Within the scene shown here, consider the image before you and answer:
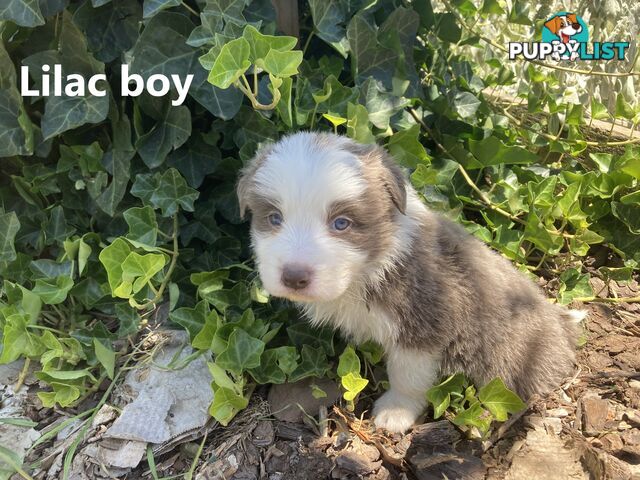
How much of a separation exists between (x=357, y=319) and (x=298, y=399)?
0.52m

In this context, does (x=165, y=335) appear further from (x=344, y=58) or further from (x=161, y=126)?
(x=344, y=58)

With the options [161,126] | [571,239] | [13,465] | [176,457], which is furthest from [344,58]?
[13,465]

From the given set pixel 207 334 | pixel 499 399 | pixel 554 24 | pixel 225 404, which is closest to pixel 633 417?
pixel 499 399

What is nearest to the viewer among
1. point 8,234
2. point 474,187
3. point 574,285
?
point 8,234

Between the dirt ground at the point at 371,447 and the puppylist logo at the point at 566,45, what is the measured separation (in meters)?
2.36

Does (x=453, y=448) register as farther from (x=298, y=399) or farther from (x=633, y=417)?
(x=633, y=417)

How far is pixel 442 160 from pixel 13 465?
2758 mm

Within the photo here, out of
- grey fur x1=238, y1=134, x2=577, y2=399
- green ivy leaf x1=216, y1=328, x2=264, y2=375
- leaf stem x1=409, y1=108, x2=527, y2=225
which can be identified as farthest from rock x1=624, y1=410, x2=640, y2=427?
green ivy leaf x1=216, y1=328, x2=264, y2=375

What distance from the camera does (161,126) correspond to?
9.71 ft

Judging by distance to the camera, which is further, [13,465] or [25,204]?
[25,204]

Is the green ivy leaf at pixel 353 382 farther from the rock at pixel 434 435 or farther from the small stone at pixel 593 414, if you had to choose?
the small stone at pixel 593 414

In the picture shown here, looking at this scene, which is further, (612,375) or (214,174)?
(214,174)

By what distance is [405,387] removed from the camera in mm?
2668

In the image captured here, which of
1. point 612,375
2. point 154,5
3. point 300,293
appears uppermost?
point 154,5
